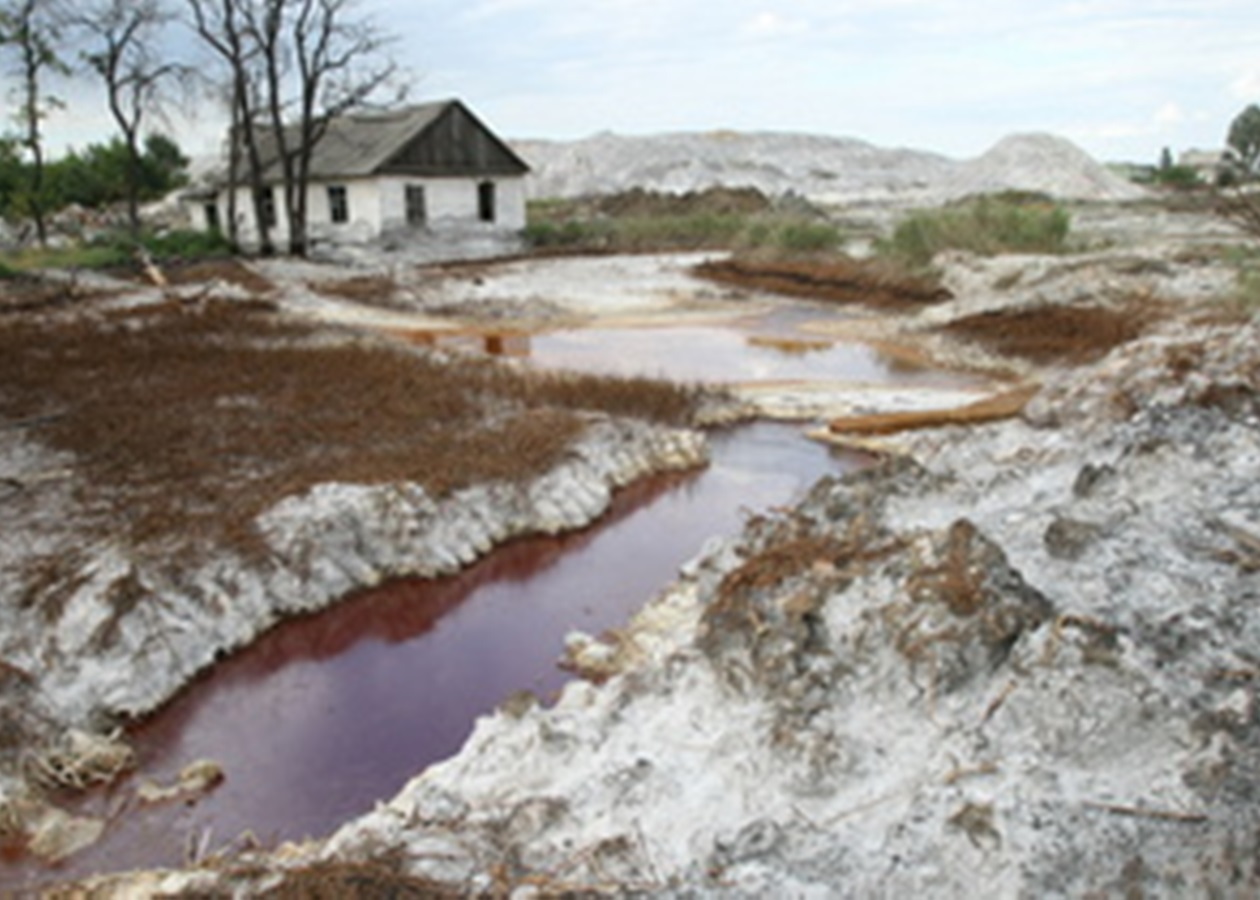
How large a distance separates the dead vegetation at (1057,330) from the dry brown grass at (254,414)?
6.42m

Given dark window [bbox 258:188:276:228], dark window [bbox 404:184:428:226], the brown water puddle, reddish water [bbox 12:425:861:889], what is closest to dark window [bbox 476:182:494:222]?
dark window [bbox 404:184:428:226]

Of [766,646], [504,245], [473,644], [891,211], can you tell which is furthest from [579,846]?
[891,211]

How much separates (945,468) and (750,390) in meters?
5.55

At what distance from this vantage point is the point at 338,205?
33656mm

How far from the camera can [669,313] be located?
2262 centimetres

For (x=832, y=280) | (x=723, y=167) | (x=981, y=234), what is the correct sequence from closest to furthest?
(x=832, y=280), (x=981, y=234), (x=723, y=167)

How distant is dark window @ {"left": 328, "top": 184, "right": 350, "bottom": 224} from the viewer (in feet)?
110

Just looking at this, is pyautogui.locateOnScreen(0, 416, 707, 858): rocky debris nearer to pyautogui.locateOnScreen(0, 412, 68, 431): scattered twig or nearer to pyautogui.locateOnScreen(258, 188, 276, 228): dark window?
pyautogui.locateOnScreen(0, 412, 68, 431): scattered twig

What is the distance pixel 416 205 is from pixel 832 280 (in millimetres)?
14453

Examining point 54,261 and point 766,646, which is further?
point 54,261

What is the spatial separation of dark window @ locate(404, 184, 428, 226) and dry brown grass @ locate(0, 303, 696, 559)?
1617cm

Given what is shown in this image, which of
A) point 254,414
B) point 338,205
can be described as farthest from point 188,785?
point 338,205

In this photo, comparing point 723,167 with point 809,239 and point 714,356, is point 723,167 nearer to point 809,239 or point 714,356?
point 809,239

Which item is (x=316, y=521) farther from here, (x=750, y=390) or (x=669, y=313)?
(x=669, y=313)
